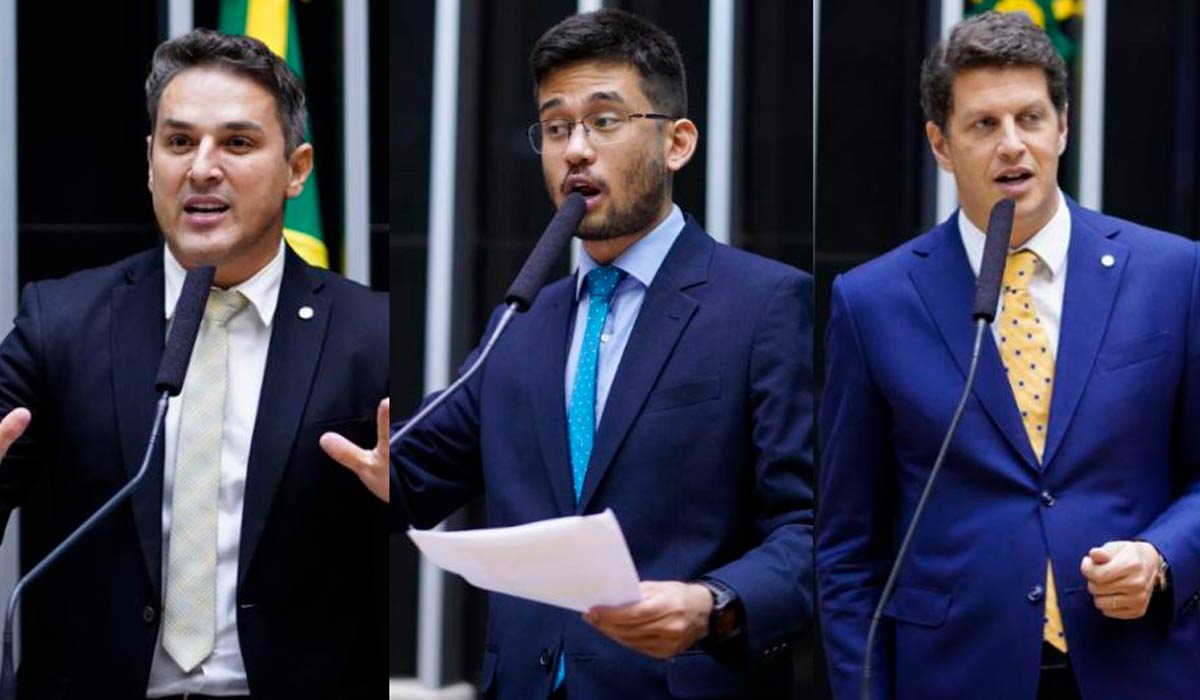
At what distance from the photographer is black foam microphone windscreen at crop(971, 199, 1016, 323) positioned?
8.20 feet

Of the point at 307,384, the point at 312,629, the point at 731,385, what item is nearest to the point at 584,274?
the point at 731,385

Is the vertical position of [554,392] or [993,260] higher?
[993,260]

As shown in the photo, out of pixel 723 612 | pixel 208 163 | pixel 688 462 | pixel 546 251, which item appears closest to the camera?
pixel 546 251

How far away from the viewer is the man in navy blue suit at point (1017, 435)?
271cm

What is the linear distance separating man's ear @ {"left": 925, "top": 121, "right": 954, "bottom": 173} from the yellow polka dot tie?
193 millimetres

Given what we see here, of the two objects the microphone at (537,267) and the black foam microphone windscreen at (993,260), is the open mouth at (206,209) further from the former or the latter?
the black foam microphone windscreen at (993,260)

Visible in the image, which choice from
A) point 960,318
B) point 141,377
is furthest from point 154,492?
point 960,318

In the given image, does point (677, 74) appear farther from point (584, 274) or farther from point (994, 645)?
point (994, 645)

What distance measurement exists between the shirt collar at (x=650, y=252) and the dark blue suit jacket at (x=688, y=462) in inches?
0.6

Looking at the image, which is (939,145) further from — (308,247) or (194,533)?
(194,533)

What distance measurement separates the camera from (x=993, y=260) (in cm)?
257

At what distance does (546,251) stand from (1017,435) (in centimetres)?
79

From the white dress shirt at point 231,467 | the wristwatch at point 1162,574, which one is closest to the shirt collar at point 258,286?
the white dress shirt at point 231,467

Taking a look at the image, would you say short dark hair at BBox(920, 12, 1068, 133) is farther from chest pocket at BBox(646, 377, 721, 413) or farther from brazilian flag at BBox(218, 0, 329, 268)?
brazilian flag at BBox(218, 0, 329, 268)
